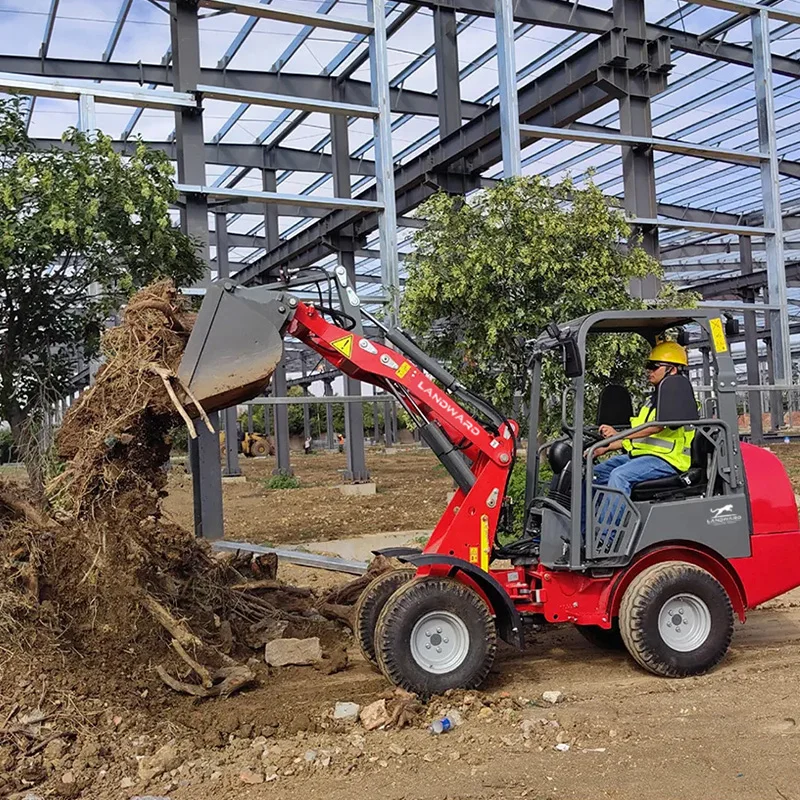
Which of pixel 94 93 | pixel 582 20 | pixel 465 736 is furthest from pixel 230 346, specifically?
pixel 582 20

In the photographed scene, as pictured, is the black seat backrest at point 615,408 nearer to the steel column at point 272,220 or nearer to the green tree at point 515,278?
the green tree at point 515,278

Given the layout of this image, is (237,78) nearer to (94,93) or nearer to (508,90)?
(94,93)

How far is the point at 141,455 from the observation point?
5711 mm

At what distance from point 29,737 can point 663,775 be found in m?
3.23

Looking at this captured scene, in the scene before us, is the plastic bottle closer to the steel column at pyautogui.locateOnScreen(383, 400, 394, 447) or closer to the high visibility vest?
the high visibility vest

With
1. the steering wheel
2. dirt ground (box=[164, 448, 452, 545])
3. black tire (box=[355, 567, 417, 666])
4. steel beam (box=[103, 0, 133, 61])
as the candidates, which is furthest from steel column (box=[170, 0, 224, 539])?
the steering wheel

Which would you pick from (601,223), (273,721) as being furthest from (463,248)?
(273,721)

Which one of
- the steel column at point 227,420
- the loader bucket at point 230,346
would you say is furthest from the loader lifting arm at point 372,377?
the steel column at point 227,420

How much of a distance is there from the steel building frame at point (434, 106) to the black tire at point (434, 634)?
258 inches

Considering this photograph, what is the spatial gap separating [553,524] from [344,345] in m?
1.80

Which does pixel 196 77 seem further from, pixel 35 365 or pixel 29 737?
pixel 29 737

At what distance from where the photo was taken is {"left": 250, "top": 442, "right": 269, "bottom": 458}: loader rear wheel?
38.2 metres

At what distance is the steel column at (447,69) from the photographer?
50.9 ft

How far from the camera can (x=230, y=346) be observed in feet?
17.9
